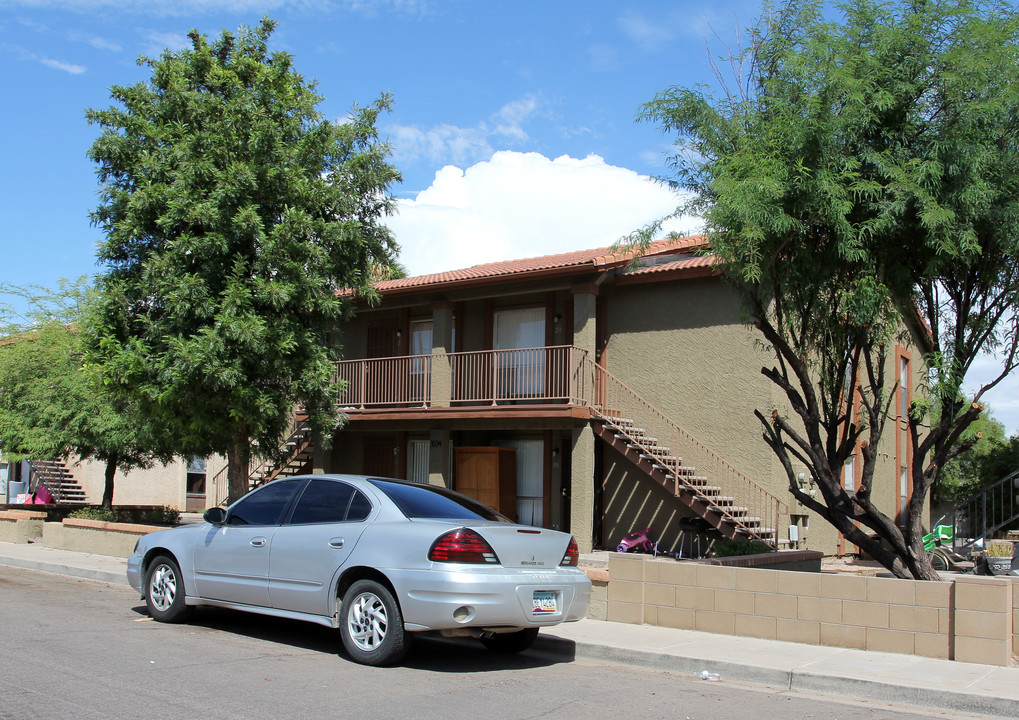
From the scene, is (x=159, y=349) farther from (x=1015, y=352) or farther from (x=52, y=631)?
(x=1015, y=352)

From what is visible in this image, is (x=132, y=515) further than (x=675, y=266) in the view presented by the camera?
Yes

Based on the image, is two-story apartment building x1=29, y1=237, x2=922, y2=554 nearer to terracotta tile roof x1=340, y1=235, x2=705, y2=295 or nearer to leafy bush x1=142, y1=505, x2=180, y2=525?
terracotta tile roof x1=340, y1=235, x2=705, y2=295

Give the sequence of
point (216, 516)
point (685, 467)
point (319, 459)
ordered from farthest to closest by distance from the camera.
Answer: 1. point (319, 459)
2. point (685, 467)
3. point (216, 516)

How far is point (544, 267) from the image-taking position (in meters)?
17.5

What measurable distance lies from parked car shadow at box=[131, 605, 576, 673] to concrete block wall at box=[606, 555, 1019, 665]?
138cm

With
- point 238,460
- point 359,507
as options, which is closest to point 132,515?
point 238,460

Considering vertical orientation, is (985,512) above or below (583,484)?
below

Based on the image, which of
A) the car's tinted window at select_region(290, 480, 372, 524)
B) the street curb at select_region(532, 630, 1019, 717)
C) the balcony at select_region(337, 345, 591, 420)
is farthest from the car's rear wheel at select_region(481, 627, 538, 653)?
the balcony at select_region(337, 345, 591, 420)

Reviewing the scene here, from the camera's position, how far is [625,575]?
9328mm

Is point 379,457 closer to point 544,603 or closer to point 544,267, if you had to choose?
point 544,267

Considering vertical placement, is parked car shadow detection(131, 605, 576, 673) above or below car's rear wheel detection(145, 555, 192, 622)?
below

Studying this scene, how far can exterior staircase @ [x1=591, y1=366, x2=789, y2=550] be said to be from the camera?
50.8ft

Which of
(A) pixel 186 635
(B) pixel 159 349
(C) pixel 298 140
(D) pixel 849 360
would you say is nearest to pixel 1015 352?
(D) pixel 849 360

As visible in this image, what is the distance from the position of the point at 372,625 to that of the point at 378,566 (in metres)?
0.49
